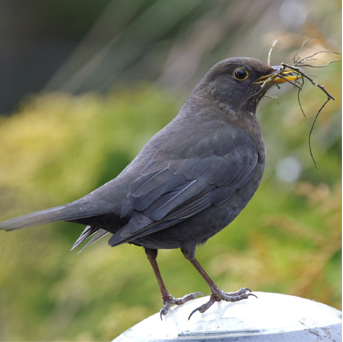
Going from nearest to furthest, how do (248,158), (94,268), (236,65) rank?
(248,158) → (236,65) → (94,268)

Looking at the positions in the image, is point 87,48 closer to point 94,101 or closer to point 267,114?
point 94,101

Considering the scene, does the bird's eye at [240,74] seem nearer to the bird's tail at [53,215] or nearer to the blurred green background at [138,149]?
the blurred green background at [138,149]

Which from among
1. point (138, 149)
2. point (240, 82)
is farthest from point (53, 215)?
point (138, 149)

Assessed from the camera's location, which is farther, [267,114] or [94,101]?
[94,101]

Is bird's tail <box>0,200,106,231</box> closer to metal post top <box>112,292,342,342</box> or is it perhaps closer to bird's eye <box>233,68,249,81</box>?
metal post top <box>112,292,342,342</box>

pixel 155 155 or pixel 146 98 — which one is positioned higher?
pixel 146 98

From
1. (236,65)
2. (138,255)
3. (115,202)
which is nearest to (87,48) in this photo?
(138,255)

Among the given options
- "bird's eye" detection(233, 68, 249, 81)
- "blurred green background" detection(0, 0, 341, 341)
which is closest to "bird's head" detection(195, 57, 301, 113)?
"bird's eye" detection(233, 68, 249, 81)
